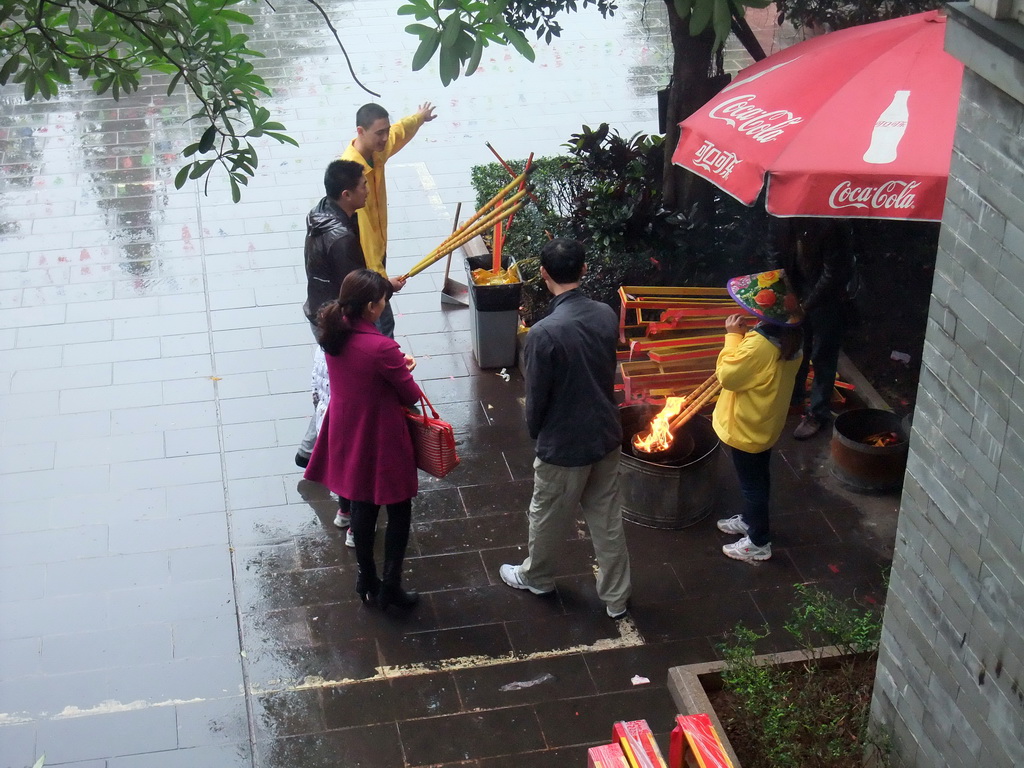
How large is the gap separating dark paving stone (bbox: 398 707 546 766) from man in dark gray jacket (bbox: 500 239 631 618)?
928 mm

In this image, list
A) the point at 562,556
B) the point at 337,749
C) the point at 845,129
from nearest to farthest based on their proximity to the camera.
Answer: the point at 337,749 → the point at 845,129 → the point at 562,556

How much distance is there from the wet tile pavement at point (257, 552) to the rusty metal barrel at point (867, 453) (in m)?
0.11

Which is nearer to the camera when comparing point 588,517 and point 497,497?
point 588,517

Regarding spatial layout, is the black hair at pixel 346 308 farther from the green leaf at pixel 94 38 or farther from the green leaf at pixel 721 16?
the green leaf at pixel 721 16

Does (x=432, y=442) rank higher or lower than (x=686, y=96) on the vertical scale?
lower

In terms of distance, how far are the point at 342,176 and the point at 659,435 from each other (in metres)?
2.37

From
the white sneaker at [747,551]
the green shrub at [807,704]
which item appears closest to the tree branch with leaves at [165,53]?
the green shrub at [807,704]

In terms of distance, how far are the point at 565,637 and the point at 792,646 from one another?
3.87 ft

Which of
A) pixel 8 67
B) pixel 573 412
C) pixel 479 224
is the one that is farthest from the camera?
pixel 479 224

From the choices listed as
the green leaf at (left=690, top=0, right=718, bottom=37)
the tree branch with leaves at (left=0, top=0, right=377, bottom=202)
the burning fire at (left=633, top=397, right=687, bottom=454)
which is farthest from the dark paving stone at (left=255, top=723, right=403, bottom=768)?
the green leaf at (left=690, top=0, right=718, bottom=37)

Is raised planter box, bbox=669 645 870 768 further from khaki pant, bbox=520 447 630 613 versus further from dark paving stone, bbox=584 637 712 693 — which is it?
khaki pant, bbox=520 447 630 613

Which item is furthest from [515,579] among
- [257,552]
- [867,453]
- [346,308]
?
[867,453]

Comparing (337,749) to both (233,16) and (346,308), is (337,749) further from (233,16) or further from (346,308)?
(233,16)

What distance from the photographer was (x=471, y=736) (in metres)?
5.26
